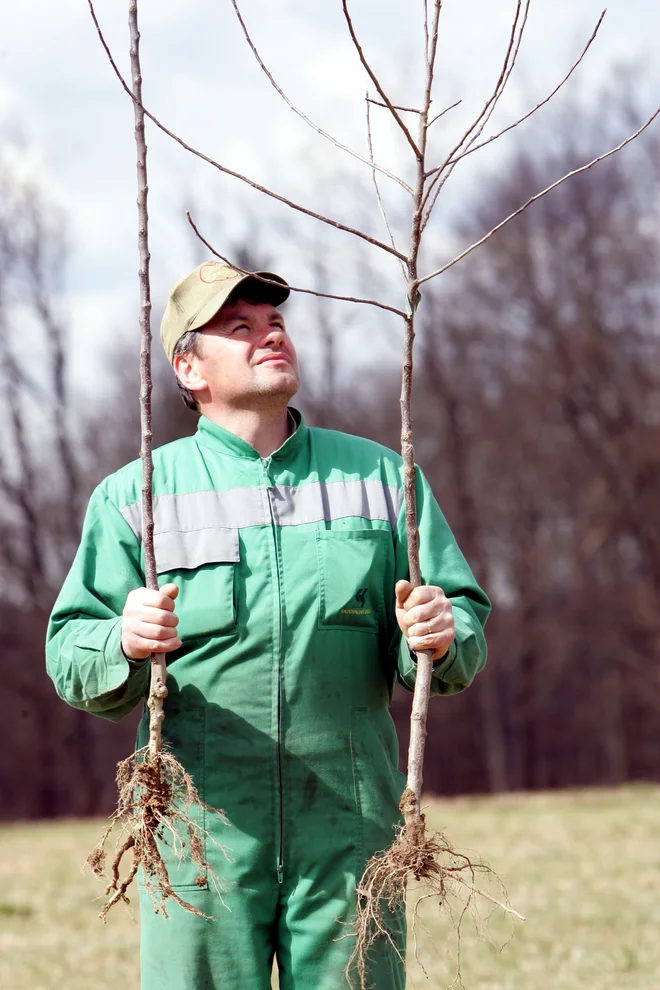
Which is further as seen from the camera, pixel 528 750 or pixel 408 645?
pixel 528 750

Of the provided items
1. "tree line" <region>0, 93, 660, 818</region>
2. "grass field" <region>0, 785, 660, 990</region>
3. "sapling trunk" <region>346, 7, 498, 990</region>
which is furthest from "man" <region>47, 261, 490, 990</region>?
"tree line" <region>0, 93, 660, 818</region>

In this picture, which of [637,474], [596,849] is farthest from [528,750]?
[596,849]

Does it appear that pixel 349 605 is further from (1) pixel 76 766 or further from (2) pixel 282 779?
(1) pixel 76 766

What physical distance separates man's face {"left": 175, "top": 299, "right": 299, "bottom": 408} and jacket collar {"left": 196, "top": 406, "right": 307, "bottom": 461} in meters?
0.09

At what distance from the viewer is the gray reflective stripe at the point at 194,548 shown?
3.05 meters

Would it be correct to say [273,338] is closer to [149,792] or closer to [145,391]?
[145,391]

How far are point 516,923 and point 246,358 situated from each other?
4.49 meters

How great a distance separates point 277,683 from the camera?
2975mm

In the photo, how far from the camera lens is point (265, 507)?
10.3ft

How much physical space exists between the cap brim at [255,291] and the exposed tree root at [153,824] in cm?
124

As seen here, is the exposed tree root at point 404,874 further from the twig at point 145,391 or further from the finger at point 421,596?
the twig at point 145,391

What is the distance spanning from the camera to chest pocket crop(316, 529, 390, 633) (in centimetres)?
303

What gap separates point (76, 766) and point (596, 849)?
17.3m

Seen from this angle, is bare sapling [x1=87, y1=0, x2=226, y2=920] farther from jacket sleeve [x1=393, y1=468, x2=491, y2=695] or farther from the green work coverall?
jacket sleeve [x1=393, y1=468, x2=491, y2=695]
